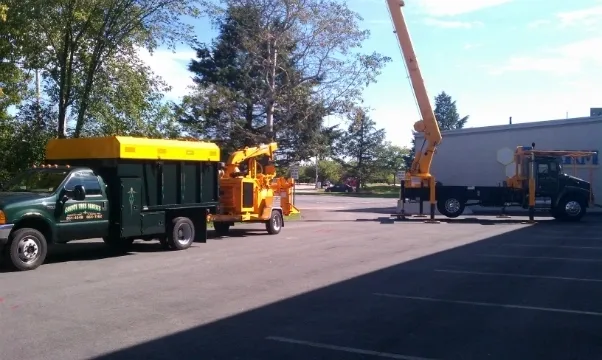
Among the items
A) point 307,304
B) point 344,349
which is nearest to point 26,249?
point 307,304

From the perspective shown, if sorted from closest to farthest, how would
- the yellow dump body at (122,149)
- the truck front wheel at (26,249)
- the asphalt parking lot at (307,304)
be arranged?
the asphalt parking lot at (307,304)
the truck front wheel at (26,249)
the yellow dump body at (122,149)

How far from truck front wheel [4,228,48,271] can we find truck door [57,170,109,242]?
23.3 inches

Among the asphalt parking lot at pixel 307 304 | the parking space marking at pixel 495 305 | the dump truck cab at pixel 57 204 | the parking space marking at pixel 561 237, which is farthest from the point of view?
the parking space marking at pixel 561 237

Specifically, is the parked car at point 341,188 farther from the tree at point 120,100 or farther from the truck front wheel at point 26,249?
the truck front wheel at point 26,249

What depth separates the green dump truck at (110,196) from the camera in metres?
12.4

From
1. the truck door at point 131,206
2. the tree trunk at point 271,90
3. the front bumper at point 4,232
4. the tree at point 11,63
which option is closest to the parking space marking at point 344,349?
the front bumper at point 4,232

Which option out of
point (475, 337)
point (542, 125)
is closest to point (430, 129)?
point (542, 125)

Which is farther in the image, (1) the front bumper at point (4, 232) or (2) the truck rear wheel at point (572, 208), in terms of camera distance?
(2) the truck rear wheel at point (572, 208)

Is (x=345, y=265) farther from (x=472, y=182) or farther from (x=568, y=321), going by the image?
(x=472, y=182)

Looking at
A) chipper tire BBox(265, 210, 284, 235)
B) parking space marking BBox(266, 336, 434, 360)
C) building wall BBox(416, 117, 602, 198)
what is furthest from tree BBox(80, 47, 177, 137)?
building wall BBox(416, 117, 602, 198)

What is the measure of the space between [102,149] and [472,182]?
28517mm

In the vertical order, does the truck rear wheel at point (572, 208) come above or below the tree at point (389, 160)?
below

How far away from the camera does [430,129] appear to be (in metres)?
28.8

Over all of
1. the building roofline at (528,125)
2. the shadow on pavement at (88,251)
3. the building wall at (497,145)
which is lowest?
the shadow on pavement at (88,251)
